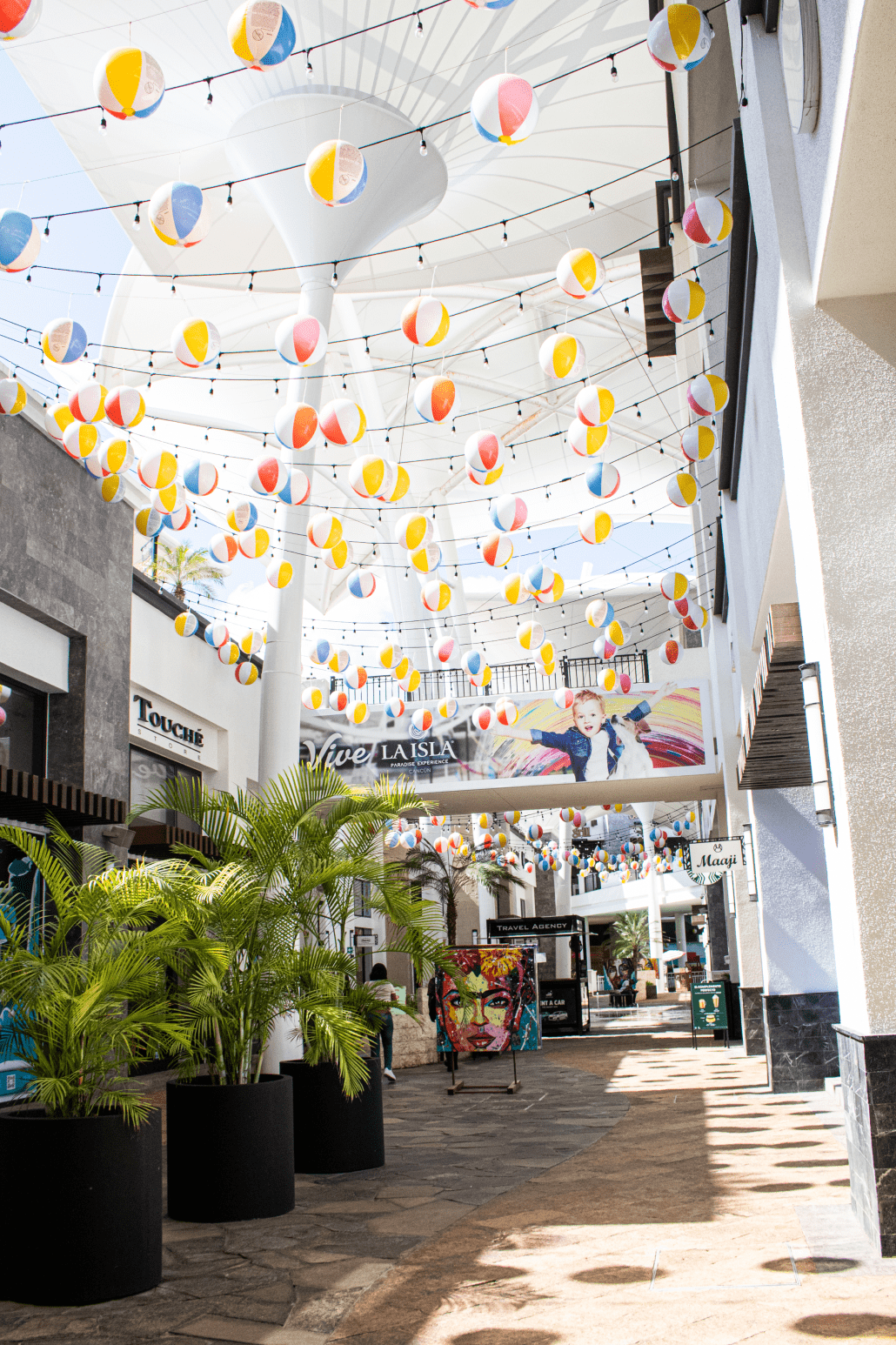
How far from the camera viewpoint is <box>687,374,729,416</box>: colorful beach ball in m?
7.94

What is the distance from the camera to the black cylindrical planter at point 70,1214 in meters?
4.39

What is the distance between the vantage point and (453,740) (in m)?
20.1

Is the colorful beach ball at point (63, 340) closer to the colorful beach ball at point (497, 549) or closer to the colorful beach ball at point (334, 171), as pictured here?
the colorful beach ball at point (334, 171)

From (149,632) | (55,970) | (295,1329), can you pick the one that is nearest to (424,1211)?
(295,1329)

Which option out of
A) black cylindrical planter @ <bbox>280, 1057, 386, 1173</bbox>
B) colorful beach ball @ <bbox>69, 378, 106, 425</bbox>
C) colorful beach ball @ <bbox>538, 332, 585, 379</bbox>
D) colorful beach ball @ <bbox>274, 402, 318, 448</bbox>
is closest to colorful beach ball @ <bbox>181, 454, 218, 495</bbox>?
colorful beach ball @ <bbox>69, 378, 106, 425</bbox>

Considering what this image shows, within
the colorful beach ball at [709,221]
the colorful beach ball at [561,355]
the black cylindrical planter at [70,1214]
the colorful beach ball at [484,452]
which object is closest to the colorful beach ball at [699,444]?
the colorful beach ball at [561,355]

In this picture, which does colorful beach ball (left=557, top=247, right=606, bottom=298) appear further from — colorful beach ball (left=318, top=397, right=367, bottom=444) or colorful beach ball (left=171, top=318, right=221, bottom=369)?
colorful beach ball (left=171, top=318, right=221, bottom=369)

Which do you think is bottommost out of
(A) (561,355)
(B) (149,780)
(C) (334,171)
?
(B) (149,780)

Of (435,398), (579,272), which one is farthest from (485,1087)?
(579,272)

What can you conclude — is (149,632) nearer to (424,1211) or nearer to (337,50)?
(337,50)

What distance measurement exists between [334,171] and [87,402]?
357cm

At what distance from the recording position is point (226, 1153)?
18.9ft

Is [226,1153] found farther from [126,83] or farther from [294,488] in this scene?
[294,488]

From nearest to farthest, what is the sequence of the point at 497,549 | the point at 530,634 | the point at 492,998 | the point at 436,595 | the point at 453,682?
the point at 497,549 < the point at 436,595 < the point at 530,634 < the point at 492,998 < the point at 453,682
